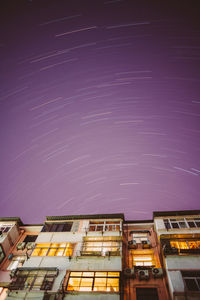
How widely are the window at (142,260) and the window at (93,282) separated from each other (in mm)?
5332

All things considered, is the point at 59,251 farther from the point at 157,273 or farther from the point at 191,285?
the point at 191,285

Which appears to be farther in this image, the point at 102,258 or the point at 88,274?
the point at 102,258

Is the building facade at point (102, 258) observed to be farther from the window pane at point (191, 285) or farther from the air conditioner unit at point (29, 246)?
the air conditioner unit at point (29, 246)

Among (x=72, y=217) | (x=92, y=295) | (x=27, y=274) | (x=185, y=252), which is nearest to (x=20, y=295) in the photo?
(x=27, y=274)

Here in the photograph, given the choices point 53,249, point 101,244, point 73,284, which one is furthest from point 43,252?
point 101,244

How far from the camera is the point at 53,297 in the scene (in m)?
14.5

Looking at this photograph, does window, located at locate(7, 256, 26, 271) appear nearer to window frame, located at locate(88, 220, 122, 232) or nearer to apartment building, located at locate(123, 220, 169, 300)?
window frame, located at locate(88, 220, 122, 232)

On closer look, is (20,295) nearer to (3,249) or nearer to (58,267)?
(58,267)

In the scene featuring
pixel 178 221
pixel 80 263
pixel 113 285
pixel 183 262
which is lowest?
pixel 113 285

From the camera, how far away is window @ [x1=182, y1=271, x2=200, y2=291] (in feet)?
47.8

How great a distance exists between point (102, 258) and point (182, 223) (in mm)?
11477

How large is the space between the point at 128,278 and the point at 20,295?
10.4 metres

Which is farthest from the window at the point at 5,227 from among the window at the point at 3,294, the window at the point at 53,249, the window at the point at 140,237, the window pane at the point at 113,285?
the window at the point at 140,237

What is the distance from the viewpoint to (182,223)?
2238cm
